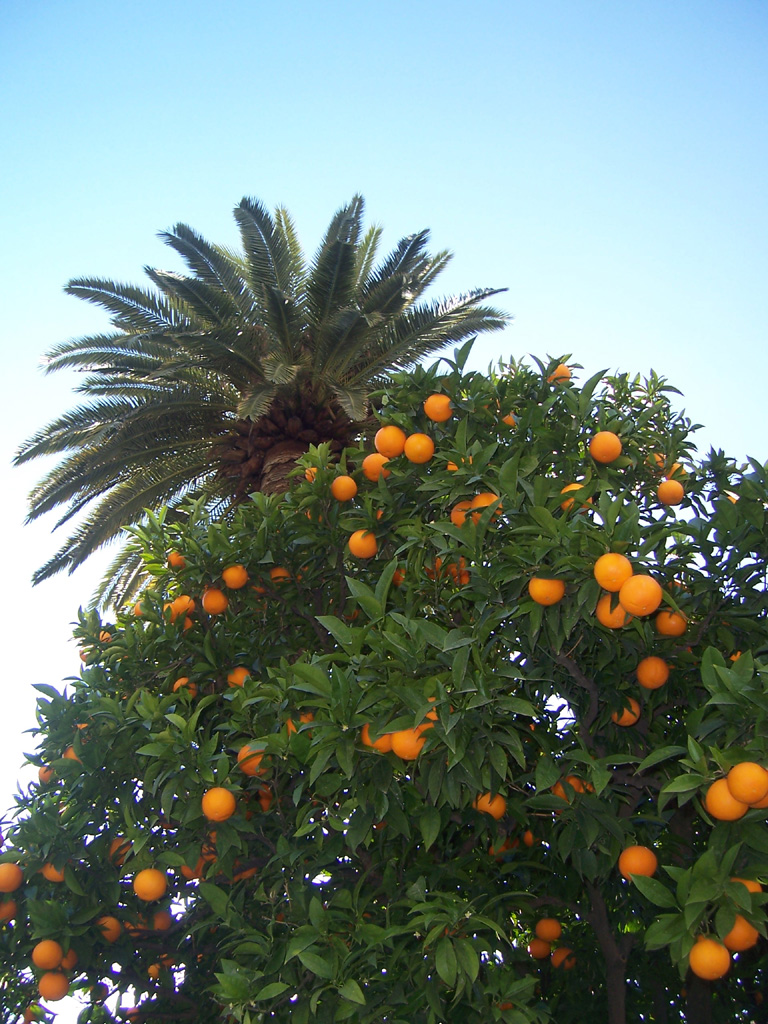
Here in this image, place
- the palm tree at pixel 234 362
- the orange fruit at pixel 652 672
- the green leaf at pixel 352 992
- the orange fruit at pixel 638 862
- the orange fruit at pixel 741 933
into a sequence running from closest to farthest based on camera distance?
the orange fruit at pixel 741 933 → the green leaf at pixel 352 992 → the orange fruit at pixel 638 862 → the orange fruit at pixel 652 672 → the palm tree at pixel 234 362

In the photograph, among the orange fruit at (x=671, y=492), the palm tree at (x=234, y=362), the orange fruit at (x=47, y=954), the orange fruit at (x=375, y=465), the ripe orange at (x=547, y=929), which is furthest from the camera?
the palm tree at (x=234, y=362)

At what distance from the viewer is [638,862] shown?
2.40 meters

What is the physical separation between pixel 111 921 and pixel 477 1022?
4.30 ft

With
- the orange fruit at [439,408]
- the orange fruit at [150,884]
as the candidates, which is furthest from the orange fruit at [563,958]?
the orange fruit at [439,408]

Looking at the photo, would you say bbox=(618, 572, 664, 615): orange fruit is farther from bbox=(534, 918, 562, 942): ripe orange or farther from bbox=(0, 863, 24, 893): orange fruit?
bbox=(0, 863, 24, 893): orange fruit

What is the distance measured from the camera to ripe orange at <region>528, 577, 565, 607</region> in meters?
2.24

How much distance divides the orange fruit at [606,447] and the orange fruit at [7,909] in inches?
103

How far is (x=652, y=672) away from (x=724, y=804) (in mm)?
709

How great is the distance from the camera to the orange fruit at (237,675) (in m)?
3.19

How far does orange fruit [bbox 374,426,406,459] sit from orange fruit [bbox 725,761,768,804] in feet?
5.31

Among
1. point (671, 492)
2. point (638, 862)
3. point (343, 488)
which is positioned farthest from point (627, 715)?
point (343, 488)

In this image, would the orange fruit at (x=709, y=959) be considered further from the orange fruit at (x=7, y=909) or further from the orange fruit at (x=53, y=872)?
the orange fruit at (x=7, y=909)

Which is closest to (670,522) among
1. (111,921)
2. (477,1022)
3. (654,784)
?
(654,784)

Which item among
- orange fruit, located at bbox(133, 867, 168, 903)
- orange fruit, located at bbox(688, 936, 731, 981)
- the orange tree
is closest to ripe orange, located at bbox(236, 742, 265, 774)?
the orange tree
